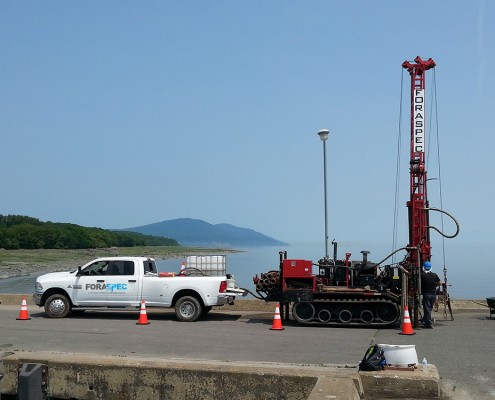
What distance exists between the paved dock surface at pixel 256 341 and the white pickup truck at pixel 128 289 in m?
0.46

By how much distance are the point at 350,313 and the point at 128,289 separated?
6.05 m

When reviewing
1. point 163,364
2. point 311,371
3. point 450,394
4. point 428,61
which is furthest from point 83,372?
point 428,61

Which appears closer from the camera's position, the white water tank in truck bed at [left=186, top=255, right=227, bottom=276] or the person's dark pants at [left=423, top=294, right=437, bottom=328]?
the person's dark pants at [left=423, top=294, right=437, bottom=328]

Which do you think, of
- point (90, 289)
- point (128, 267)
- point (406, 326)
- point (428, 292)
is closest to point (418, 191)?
point (428, 292)

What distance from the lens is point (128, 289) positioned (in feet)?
55.9

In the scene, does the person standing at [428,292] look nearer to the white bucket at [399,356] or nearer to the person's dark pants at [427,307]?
the person's dark pants at [427,307]

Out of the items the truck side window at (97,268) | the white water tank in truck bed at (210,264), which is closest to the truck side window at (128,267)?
the truck side window at (97,268)

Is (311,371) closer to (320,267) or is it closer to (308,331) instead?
(308,331)

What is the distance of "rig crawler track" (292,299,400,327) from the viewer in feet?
51.1

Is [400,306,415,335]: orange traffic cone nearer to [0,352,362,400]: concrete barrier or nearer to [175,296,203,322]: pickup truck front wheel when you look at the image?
[175,296,203,322]: pickup truck front wheel

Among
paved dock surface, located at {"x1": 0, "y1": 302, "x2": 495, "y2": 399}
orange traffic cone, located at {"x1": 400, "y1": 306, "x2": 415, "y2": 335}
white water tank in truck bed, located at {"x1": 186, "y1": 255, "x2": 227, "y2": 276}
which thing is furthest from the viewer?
white water tank in truck bed, located at {"x1": 186, "y1": 255, "x2": 227, "y2": 276}

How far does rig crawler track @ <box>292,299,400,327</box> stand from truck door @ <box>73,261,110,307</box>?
538 centimetres

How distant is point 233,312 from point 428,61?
9.56 m

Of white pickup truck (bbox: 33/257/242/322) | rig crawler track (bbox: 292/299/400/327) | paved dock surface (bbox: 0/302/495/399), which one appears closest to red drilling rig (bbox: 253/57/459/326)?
rig crawler track (bbox: 292/299/400/327)
